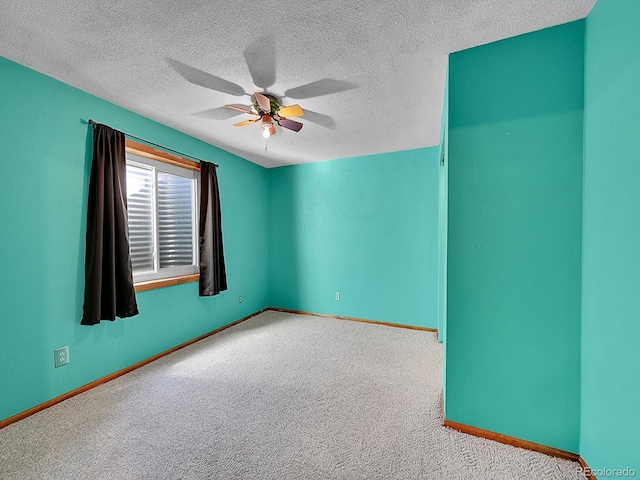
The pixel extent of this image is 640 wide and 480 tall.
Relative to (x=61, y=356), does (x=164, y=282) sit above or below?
above

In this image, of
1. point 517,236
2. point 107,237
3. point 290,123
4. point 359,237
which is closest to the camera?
point 517,236

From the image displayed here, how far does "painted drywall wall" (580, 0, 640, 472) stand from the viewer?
1.03m

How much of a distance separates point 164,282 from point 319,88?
95.4 inches

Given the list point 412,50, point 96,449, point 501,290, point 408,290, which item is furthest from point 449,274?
point 96,449

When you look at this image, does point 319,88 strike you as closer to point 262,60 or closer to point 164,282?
point 262,60

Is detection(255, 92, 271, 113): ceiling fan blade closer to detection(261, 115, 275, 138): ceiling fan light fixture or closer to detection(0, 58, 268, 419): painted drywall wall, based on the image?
detection(261, 115, 275, 138): ceiling fan light fixture

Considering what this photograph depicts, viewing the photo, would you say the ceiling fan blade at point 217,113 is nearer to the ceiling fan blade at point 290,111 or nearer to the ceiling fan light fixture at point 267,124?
the ceiling fan light fixture at point 267,124

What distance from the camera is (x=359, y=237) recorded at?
394 cm

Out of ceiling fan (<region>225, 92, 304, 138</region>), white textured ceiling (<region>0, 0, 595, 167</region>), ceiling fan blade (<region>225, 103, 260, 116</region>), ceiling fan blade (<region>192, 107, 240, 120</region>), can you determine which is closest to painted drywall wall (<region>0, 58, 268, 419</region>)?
white textured ceiling (<region>0, 0, 595, 167</region>)

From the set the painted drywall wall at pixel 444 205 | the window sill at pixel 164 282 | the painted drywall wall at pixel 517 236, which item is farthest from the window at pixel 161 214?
the painted drywall wall at pixel 517 236

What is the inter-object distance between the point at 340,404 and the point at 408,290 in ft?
6.74

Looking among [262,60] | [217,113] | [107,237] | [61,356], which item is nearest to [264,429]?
[61,356]

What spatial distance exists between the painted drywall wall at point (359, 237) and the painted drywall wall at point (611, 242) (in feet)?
7.09

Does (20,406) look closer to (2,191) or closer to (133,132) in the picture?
(2,191)
